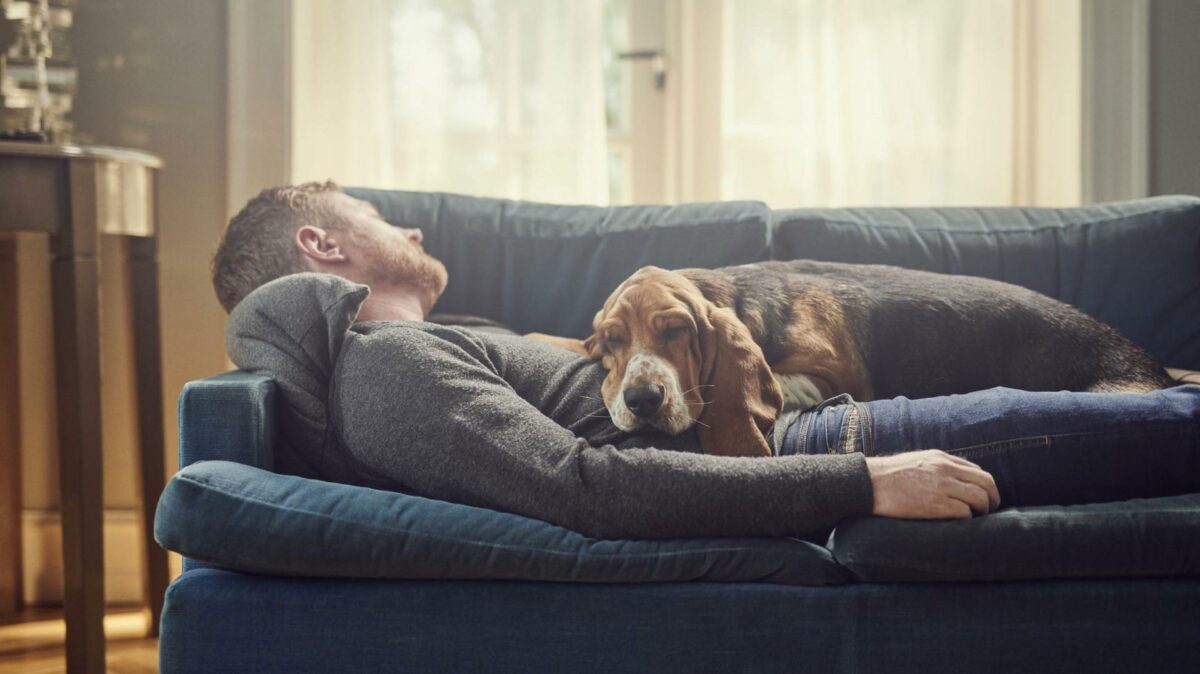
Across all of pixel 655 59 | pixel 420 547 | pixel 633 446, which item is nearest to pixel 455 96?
pixel 655 59

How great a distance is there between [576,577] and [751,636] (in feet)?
0.70

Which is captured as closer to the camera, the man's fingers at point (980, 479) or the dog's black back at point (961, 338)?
the man's fingers at point (980, 479)

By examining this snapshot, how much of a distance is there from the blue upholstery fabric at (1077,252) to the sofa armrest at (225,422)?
97 centimetres

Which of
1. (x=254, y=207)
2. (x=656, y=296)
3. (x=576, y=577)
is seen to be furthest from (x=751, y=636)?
(x=254, y=207)

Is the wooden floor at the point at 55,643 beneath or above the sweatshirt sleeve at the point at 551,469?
beneath

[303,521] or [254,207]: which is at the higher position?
[254,207]

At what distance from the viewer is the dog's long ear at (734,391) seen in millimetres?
1337

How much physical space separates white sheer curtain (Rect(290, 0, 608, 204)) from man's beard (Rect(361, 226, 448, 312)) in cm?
81

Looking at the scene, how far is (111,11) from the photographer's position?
237 centimetres

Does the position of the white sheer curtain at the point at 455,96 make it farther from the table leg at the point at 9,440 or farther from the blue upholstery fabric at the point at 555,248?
the table leg at the point at 9,440

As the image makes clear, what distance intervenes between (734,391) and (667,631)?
348 millimetres

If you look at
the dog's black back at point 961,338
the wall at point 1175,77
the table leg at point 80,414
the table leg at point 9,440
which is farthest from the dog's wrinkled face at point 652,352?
the wall at point 1175,77

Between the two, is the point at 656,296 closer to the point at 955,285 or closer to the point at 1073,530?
the point at 955,285

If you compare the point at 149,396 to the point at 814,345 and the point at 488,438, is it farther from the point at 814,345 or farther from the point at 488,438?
the point at 814,345
